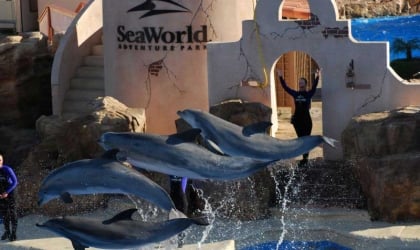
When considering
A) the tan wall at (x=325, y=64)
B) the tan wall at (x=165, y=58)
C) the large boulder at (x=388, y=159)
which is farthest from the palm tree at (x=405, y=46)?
the large boulder at (x=388, y=159)

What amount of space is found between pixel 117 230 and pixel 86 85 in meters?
9.33

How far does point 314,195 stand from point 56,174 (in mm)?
5717

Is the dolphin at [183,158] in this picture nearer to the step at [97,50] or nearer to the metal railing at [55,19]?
the step at [97,50]

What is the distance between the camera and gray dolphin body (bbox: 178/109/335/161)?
9672mm

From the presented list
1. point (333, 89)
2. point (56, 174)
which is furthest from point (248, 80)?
point (56, 174)

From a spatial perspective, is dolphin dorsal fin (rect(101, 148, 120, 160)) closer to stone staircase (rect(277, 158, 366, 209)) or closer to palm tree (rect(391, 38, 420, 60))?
stone staircase (rect(277, 158, 366, 209))

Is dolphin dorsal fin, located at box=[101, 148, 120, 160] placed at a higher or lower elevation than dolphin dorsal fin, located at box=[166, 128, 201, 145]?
lower

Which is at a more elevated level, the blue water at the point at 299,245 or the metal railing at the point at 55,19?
the metal railing at the point at 55,19

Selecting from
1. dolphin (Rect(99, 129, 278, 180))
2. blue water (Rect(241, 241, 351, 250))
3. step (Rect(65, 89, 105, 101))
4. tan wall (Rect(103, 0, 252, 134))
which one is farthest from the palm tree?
dolphin (Rect(99, 129, 278, 180))

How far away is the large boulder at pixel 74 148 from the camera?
50.5ft

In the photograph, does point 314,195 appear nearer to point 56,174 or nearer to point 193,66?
point 193,66

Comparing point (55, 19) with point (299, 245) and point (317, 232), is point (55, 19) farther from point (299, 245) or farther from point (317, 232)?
point (299, 245)

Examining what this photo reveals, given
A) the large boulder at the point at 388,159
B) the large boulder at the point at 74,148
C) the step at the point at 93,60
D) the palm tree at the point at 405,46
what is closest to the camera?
the large boulder at the point at 388,159

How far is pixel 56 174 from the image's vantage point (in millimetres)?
10398
